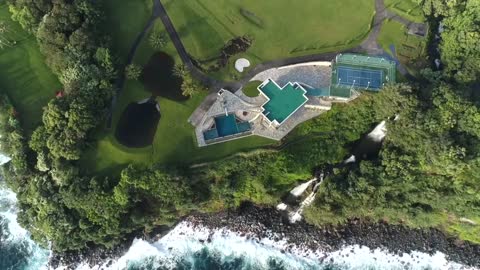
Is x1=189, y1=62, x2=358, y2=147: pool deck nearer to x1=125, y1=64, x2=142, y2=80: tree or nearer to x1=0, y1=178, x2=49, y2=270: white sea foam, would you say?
x1=125, y1=64, x2=142, y2=80: tree

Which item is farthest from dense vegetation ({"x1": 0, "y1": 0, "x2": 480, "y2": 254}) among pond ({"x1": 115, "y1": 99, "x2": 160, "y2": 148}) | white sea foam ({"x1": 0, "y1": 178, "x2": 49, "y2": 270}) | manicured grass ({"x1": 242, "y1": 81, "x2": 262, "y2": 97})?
manicured grass ({"x1": 242, "y1": 81, "x2": 262, "y2": 97})

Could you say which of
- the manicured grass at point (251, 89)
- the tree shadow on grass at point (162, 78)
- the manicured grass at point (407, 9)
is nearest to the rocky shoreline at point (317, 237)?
the manicured grass at point (251, 89)

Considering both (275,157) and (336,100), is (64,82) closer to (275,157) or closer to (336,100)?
(275,157)

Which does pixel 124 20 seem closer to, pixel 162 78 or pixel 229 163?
pixel 162 78

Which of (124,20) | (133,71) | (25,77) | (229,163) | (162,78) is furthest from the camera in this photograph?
(124,20)

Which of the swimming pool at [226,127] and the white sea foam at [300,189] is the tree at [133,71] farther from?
the white sea foam at [300,189]

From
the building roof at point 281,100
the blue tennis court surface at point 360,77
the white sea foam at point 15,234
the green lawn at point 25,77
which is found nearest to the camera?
the building roof at point 281,100

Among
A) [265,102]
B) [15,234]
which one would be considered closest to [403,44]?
[265,102]
